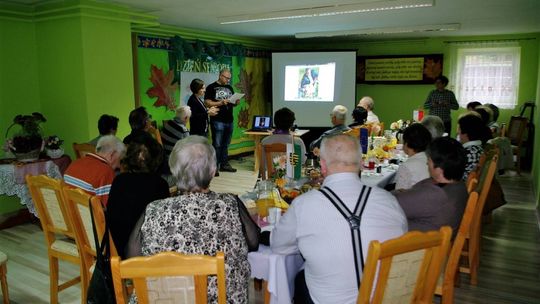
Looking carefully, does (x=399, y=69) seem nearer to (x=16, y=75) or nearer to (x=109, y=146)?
(x=16, y=75)

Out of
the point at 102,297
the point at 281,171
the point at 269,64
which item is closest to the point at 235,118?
the point at 269,64

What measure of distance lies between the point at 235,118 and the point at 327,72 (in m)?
2.05

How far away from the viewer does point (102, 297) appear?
1.95 m

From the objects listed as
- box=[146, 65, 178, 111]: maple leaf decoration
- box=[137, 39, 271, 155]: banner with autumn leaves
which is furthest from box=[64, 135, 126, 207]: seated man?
box=[146, 65, 178, 111]: maple leaf decoration

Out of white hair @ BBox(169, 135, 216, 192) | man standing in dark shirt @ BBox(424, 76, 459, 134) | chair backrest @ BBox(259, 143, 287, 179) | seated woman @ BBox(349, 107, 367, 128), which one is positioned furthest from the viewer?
man standing in dark shirt @ BBox(424, 76, 459, 134)

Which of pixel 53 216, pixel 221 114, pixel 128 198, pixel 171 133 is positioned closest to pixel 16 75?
pixel 171 133

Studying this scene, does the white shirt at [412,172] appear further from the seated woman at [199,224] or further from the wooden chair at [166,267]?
the wooden chair at [166,267]

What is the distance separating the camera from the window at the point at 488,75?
326 inches

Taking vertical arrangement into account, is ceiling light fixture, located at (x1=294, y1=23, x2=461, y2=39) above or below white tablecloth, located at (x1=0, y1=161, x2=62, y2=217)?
above

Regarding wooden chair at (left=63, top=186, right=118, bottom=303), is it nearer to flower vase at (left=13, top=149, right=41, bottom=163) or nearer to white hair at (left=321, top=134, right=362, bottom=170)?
white hair at (left=321, top=134, right=362, bottom=170)

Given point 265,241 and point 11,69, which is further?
point 11,69

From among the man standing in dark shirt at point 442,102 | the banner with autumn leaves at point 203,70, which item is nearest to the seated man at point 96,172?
the banner with autumn leaves at point 203,70

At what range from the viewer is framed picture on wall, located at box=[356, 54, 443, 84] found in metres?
8.90

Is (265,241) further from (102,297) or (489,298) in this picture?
(489,298)
